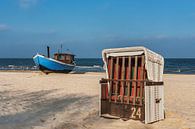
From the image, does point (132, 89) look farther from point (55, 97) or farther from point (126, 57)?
point (55, 97)

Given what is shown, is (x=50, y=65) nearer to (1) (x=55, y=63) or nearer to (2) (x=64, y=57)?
(1) (x=55, y=63)

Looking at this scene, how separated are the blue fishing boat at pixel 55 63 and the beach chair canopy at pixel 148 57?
23262 mm

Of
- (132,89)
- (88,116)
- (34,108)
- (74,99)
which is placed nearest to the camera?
(132,89)

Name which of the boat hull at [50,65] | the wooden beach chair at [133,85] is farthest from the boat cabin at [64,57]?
the wooden beach chair at [133,85]

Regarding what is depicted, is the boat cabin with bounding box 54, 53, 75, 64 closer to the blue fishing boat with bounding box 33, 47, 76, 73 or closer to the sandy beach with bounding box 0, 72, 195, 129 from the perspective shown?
the blue fishing boat with bounding box 33, 47, 76, 73

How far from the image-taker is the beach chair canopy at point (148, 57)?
294 inches

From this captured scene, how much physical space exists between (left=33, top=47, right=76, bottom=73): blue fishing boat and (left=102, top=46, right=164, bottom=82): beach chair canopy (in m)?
23.3

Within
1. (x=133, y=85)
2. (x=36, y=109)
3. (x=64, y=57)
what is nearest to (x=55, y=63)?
(x=64, y=57)

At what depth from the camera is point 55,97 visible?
489 inches

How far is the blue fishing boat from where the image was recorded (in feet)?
102

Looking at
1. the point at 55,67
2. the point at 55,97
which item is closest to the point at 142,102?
the point at 55,97

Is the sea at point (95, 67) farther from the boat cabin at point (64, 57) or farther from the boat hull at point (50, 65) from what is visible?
the boat hull at point (50, 65)

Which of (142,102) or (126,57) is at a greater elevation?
(126,57)

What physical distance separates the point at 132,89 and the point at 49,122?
2364mm
